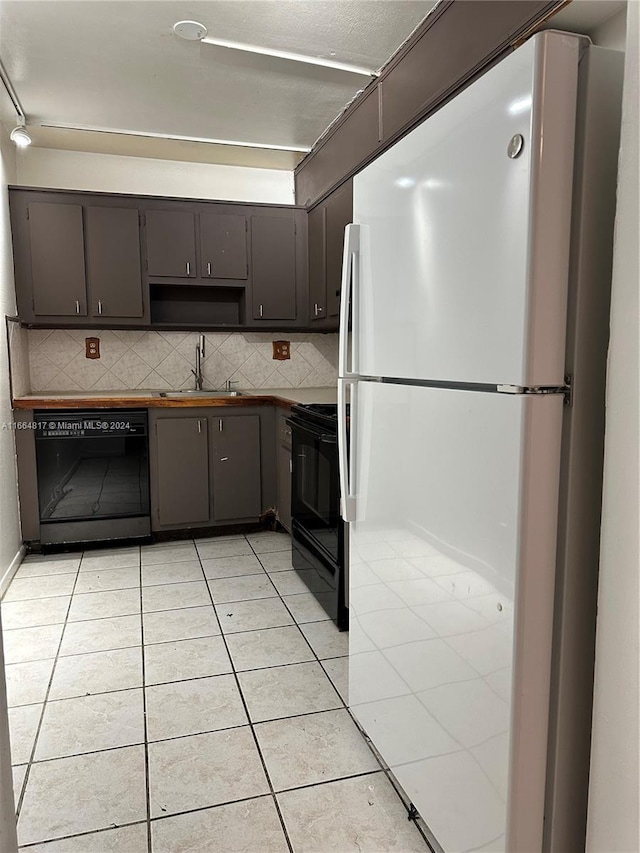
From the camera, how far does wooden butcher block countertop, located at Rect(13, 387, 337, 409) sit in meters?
3.59

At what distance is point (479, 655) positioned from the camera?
1.20 metres

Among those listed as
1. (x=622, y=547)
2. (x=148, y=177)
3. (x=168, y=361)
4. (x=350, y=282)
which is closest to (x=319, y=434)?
(x=350, y=282)

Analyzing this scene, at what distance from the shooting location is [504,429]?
1093 millimetres

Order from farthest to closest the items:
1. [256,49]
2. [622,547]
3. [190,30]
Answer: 1. [256,49]
2. [190,30]
3. [622,547]

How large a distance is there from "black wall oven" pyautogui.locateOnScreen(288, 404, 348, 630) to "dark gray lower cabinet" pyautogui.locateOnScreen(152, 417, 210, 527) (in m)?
0.87

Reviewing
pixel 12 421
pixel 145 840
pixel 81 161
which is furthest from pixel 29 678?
pixel 81 161

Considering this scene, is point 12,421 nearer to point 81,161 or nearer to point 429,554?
point 81,161

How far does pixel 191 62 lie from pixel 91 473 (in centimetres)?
238

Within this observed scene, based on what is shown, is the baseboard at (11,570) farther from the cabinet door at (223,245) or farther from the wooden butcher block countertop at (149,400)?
the cabinet door at (223,245)

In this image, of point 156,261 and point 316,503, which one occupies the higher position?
point 156,261

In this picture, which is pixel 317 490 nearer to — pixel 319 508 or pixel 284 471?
pixel 319 508

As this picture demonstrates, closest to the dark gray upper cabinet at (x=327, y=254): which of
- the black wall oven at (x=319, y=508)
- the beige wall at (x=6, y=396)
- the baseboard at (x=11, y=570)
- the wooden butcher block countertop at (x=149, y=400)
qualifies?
the wooden butcher block countertop at (x=149, y=400)

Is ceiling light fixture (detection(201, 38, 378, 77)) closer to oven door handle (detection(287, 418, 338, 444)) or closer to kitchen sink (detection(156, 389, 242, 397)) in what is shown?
oven door handle (detection(287, 418, 338, 444))

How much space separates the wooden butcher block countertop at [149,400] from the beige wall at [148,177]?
1504 millimetres
